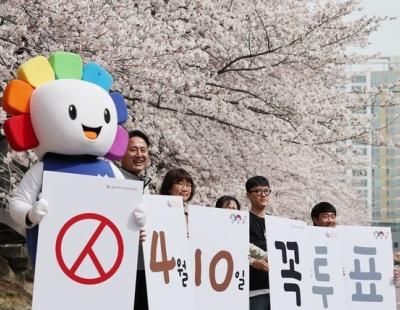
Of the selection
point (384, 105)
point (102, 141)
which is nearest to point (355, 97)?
point (384, 105)

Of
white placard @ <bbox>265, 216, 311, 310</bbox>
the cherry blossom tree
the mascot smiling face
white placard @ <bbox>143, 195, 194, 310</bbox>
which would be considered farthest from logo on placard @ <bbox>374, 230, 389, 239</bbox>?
the mascot smiling face

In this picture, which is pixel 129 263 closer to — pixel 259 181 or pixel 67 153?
pixel 67 153

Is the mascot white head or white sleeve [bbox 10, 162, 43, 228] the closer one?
white sleeve [bbox 10, 162, 43, 228]

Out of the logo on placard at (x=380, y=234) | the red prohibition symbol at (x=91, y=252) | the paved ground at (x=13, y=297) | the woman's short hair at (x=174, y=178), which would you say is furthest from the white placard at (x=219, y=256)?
the paved ground at (x=13, y=297)

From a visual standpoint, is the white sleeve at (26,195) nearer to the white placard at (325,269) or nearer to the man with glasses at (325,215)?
the white placard at (325,269)

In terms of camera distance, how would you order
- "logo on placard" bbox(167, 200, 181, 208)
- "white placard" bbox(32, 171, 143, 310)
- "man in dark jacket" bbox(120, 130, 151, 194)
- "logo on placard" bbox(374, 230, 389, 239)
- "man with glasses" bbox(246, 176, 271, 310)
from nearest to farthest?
"white placard" bbox(32, 171, 143, 310)
"logo on placard" bbox(167, 200, 181, 208)
"man in dark jacket" bbox(120, 130, 151, 194)
"man with glasses" bbox(246, 176, 271, 310)
"logo on placard" bbox(374, 230, 389, 239)

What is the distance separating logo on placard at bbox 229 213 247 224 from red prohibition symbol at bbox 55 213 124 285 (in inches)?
62.4

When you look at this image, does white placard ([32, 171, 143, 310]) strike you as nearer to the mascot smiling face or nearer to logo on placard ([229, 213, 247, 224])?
the mascot smiling face

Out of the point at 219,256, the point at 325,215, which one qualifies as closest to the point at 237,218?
the point at 219,256

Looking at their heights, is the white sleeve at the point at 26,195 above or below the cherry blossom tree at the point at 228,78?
below

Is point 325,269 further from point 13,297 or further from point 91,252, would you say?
point 13,297

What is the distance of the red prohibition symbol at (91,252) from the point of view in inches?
188

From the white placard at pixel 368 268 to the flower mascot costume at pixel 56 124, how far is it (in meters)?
2.52

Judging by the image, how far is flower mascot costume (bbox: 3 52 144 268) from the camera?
5129 mm
